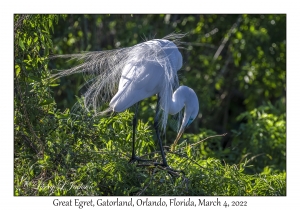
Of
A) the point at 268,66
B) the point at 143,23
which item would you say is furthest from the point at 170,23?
the point at 268,66

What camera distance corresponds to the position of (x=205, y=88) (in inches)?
210

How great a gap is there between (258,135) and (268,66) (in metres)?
1.64

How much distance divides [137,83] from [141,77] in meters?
0.05

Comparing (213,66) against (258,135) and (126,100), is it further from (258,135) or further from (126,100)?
(126,100)

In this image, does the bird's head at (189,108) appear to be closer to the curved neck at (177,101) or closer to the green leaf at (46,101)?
the curved neck at (177,101)

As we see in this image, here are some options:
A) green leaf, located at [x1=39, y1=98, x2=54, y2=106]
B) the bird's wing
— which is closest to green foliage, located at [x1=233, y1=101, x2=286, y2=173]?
the bird's wing

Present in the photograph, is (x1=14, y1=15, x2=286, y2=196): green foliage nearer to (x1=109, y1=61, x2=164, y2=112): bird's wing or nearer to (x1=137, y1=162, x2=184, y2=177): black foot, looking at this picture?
(x1=137, y1=162, x2=184, y2=177): black foot

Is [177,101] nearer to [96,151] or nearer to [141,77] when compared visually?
[141,77]

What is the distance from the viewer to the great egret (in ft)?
10.0

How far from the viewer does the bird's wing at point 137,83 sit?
2.91 metres

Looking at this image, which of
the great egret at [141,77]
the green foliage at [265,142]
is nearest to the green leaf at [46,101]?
the great egret at [141,77]

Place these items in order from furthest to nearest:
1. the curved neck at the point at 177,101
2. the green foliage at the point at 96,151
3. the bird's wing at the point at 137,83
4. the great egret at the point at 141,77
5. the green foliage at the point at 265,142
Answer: the green foliage at the point at 265,142 < the curved neck at the point at 177,101 < the great egret at the point at 141,77 < the bird's wing at the point at 137,83 < the green foliage at the point at 96,151

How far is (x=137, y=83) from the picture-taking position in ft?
9.89

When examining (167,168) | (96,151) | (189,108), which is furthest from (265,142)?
(96,151)
